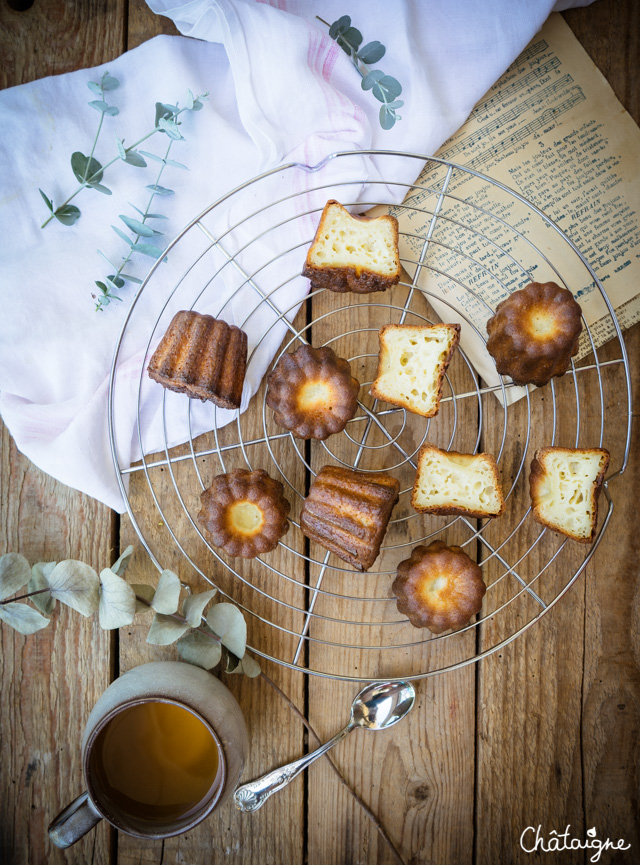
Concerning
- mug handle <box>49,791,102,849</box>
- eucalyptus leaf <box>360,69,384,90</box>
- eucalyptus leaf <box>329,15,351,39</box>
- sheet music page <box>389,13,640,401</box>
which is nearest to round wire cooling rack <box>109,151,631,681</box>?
sheet music page <box>389,13,640,401</box>

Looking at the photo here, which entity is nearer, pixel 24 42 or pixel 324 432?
pixel 324 432

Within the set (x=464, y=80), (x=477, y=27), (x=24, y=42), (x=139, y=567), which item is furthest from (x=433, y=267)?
(x=24, y=42)

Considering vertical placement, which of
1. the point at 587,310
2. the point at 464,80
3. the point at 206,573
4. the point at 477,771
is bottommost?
the point at 477,771

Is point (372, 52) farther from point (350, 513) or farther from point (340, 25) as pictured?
point (350, 513)

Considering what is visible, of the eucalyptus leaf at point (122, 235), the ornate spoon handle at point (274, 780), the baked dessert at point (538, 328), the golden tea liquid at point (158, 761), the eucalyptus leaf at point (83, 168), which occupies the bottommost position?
the ornate spoon handle at point (274, 780)

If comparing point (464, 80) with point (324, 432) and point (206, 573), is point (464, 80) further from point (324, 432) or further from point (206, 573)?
point (206, 573)

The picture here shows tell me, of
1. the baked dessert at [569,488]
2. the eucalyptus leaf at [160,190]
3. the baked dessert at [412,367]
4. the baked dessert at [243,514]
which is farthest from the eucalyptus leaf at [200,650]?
the eucalyptus leaf at [160,190]

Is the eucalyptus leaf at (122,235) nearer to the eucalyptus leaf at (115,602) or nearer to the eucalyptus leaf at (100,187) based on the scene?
the eucalyptus leaf at (100,187)
